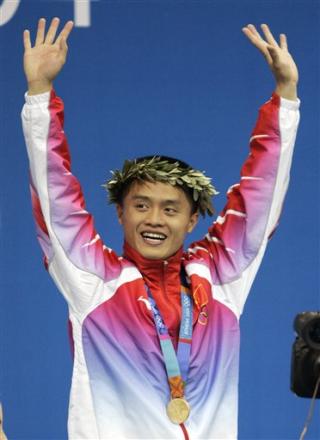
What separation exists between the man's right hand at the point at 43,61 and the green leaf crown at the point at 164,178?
13.9 inches

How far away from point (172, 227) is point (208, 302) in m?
0.23

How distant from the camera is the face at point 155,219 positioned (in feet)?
10.3

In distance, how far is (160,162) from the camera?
3.23 m

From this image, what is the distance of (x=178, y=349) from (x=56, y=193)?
0.53 m

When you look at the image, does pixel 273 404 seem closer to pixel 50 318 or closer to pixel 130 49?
pixel 50 318

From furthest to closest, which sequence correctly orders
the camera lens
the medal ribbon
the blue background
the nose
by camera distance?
1. the blue background
2. the nose
3. the medal ribbon
4. the camera lens

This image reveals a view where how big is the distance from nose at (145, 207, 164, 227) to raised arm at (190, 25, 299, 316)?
18 cm

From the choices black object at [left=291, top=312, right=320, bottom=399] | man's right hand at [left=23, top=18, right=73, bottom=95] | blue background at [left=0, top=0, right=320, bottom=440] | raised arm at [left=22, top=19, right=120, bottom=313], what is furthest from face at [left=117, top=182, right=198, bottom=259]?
blue background at [left=0, top=0, right=320, bottom=440]

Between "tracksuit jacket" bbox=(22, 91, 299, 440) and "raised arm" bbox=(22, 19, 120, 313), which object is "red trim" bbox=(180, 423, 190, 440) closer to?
"tracksuit jacket" bbox=(22, 91, 299, 440)

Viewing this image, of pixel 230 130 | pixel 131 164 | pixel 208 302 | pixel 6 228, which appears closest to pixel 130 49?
pixel 230 130

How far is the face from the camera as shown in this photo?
10.3ft

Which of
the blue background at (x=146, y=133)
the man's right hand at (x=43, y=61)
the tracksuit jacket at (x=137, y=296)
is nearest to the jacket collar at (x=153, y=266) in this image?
the tracksuit jacket at (x=137, y=296)

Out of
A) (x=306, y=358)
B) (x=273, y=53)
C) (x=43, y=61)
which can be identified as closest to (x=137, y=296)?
(x=306, y=358)

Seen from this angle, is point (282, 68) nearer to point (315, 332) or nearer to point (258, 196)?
point (258, 196)
